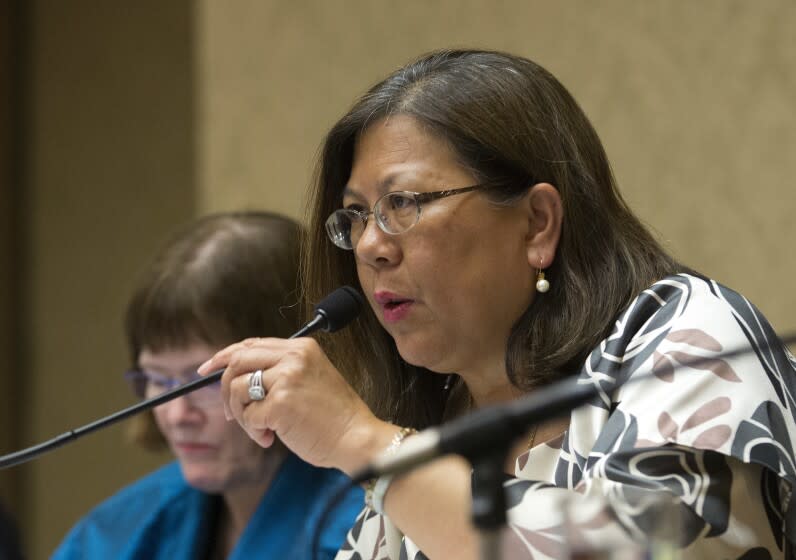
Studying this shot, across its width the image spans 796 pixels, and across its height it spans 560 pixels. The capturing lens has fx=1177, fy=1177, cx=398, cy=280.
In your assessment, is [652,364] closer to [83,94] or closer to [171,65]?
[171,65]

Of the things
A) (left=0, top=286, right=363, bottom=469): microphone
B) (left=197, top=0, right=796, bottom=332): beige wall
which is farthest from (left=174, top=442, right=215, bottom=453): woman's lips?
(left=197, top=0, right=796, bottom=332): beige wall

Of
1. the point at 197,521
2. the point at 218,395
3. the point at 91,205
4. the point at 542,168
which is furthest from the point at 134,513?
the point at 91,205

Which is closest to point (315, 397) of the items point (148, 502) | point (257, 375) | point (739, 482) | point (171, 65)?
point (257, 375)

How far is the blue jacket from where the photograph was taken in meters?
2.14

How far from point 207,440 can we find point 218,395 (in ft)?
0.29

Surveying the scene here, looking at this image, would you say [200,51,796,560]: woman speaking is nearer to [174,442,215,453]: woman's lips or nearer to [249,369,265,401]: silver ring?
[249,369,265,401]: silver ring

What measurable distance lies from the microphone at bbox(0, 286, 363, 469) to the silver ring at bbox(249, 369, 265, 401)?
0.18 ft

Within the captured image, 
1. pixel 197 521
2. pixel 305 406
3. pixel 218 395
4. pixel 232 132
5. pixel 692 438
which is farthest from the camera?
pixel 232 132

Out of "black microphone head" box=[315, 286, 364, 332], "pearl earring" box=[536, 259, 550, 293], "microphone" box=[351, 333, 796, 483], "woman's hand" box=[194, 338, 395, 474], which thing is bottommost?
"woman's hand" box=[194, 338, 395, 474]

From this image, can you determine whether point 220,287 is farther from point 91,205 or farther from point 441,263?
point 91,205

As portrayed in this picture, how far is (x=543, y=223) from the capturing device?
5.43 ft

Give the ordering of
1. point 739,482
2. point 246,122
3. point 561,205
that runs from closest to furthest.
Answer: point 739,482 → point 561,205 → point 246,122

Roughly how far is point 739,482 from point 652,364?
0.59 ft

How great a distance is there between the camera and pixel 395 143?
1.66 metres
